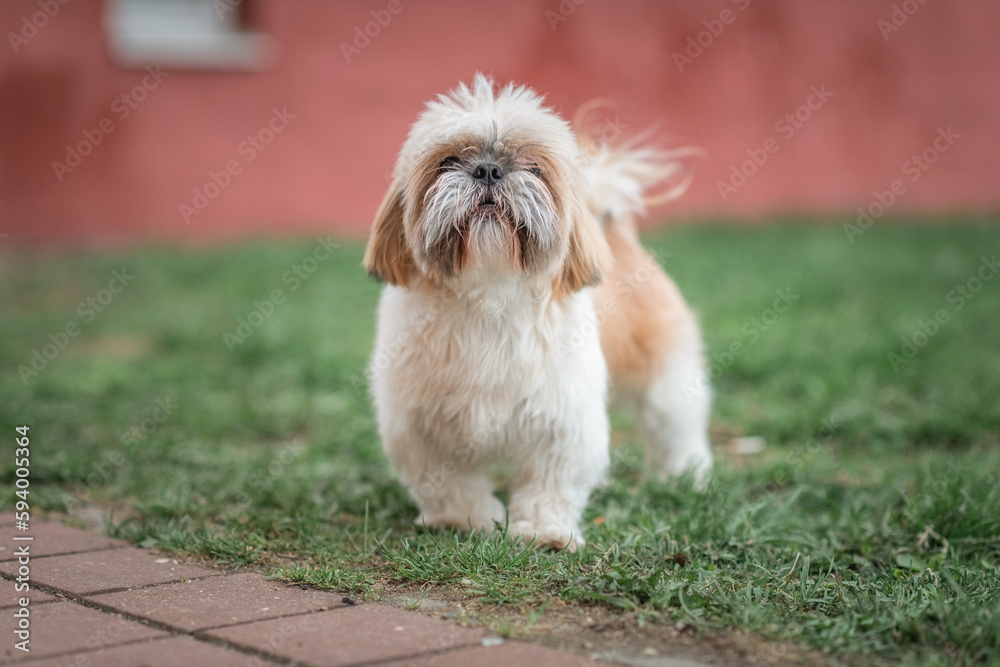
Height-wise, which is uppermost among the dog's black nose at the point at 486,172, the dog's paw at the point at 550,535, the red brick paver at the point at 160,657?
the dog's black nose at the point at 486,172

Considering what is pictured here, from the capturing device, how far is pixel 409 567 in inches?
127

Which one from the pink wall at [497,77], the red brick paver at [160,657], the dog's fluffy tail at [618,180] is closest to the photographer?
the red brick paver at [160,657]
